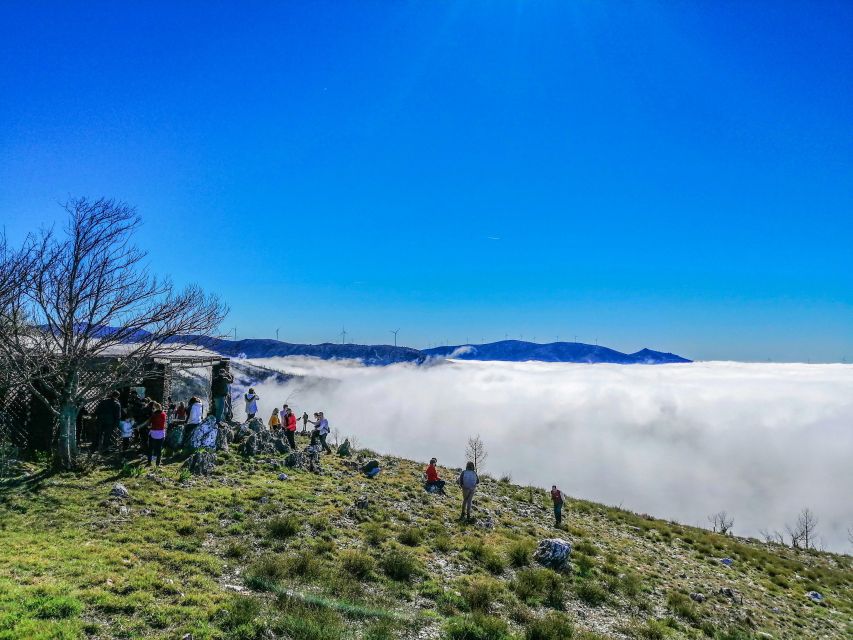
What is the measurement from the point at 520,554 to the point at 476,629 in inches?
246

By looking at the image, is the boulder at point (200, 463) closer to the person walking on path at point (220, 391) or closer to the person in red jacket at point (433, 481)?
the person walking on path at point (220, 391)

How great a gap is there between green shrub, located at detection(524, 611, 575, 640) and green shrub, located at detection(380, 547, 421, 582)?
3689 mm

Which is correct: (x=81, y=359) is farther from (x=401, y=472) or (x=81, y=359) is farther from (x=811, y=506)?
(x=811, y=506)

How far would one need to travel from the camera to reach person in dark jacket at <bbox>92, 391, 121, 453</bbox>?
61.0 feet

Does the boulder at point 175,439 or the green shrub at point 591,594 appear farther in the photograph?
the boulder at point 175,439

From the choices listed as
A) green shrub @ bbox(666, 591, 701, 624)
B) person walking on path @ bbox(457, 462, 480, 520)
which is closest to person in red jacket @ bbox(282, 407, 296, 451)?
person walking on path @ bbox(457, 462, 480, 520)

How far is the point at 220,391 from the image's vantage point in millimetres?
27000

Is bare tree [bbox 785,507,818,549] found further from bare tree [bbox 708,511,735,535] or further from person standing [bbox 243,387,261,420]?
person standing [bbox 243,387,261,420]

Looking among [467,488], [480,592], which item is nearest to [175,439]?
[467,488]

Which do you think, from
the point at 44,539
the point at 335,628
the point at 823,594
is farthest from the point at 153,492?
the point at 823,594

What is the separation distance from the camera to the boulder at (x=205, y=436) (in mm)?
21406

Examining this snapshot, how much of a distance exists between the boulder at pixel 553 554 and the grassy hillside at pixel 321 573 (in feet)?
1.53

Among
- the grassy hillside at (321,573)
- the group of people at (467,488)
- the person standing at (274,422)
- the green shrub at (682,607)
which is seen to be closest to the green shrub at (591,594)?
the grassy hillside at (321,573)

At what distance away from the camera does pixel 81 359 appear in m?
15.8
